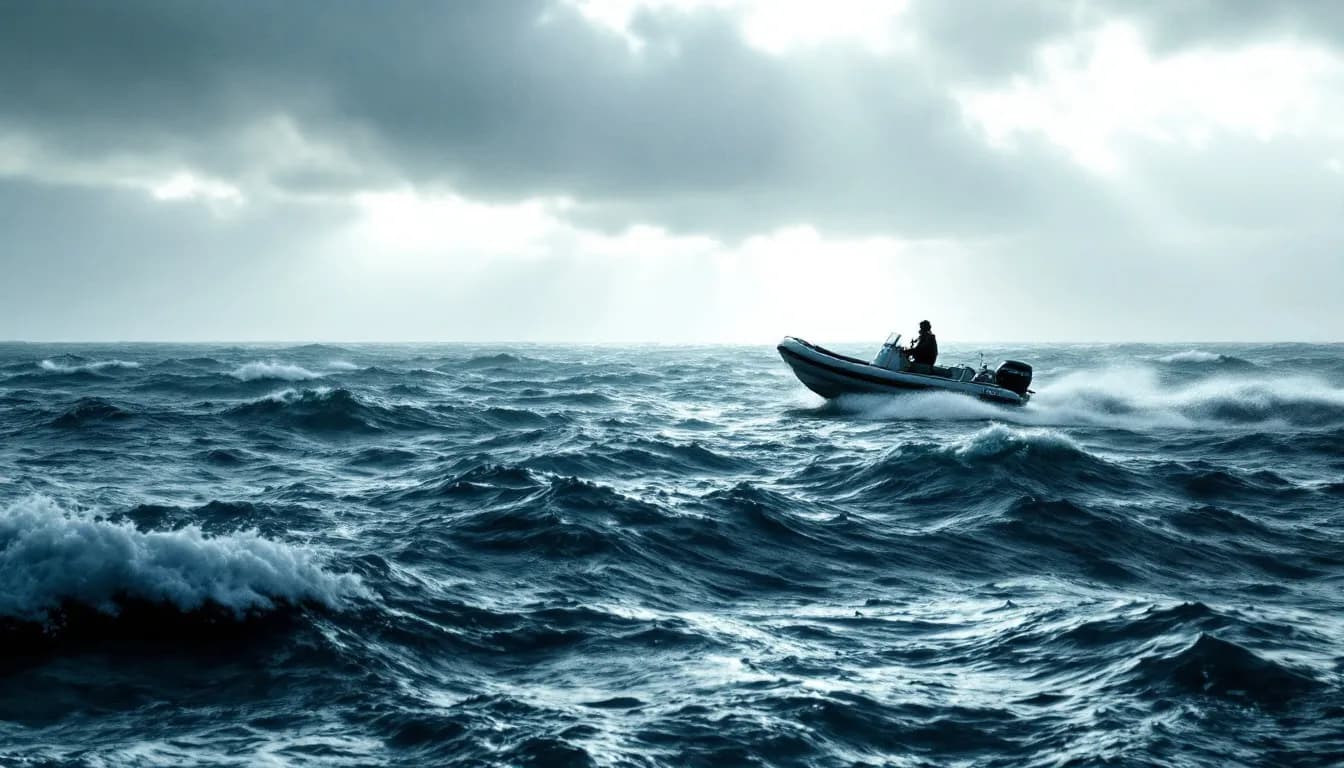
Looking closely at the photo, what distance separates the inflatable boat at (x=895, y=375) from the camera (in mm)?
29047

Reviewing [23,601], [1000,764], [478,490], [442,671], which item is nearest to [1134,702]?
[1000,764]

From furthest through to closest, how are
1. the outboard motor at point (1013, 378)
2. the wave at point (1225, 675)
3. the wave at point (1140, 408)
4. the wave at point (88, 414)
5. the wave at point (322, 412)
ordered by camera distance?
the outboard motor at point (1013, 378) < the wave at point (1140, 408) < the wave at point (322, 412) < the wave at point (88, 414) < the wave at point (1225, 675)


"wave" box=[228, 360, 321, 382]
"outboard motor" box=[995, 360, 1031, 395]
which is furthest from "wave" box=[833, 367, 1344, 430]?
"wave" box=[228, 360, 321, 382]

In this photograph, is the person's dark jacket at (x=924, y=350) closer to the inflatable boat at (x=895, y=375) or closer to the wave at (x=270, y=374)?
the inflatable boat at (x=895, y=375)

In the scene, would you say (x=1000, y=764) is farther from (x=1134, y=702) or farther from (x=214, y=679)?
(x=214, y=679)

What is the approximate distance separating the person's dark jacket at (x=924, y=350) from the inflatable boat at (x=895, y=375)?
11.5 inches

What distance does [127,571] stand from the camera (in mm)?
8148

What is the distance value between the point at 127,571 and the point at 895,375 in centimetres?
2414

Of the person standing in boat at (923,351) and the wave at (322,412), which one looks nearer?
the wave at (322,412)

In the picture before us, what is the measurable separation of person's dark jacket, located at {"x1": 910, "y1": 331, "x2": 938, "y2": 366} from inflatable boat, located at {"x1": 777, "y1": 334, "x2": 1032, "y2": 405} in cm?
29

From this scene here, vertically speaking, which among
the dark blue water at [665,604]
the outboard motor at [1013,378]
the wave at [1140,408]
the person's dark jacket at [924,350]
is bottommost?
the dark blue water at [665,604]

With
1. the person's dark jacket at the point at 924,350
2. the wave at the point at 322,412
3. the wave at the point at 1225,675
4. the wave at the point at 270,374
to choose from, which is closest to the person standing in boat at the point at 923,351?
the person's dark jacket at the point at 924,350

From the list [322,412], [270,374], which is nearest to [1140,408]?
[322,412]

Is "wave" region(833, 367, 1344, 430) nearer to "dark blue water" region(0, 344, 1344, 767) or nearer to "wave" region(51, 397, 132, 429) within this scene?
"dark blue water" region(0, 344, 1344, 767)
